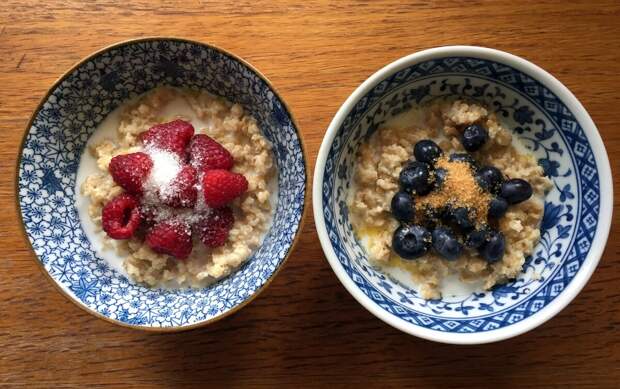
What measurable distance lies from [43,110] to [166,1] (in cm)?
34

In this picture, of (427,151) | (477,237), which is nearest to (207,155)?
(427,151)

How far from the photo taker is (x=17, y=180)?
102cm

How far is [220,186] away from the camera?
1009 mm

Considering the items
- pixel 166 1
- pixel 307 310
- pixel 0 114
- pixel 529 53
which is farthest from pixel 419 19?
pixel 0 114

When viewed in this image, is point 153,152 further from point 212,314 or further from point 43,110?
point 212,314

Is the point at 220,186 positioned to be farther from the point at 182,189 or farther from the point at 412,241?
the point at 412,241

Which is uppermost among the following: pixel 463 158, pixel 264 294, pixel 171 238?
pixel 463 158

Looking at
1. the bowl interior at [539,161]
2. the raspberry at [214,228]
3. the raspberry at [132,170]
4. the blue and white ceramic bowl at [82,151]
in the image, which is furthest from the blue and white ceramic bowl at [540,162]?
the raspberry at [132,170]

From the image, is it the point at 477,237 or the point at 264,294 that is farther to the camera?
the point at 264,294

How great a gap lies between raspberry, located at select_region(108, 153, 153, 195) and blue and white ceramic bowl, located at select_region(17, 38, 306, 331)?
135mm

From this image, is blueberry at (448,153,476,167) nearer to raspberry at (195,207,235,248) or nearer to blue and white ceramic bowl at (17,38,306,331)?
blue and white ceramic bowl at (17,38,306,331)

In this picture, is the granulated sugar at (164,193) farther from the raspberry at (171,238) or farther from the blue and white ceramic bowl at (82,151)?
the blue and white ceramic bowl at (82,151)

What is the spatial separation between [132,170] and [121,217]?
9 cm

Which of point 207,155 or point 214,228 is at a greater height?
point 207,155
